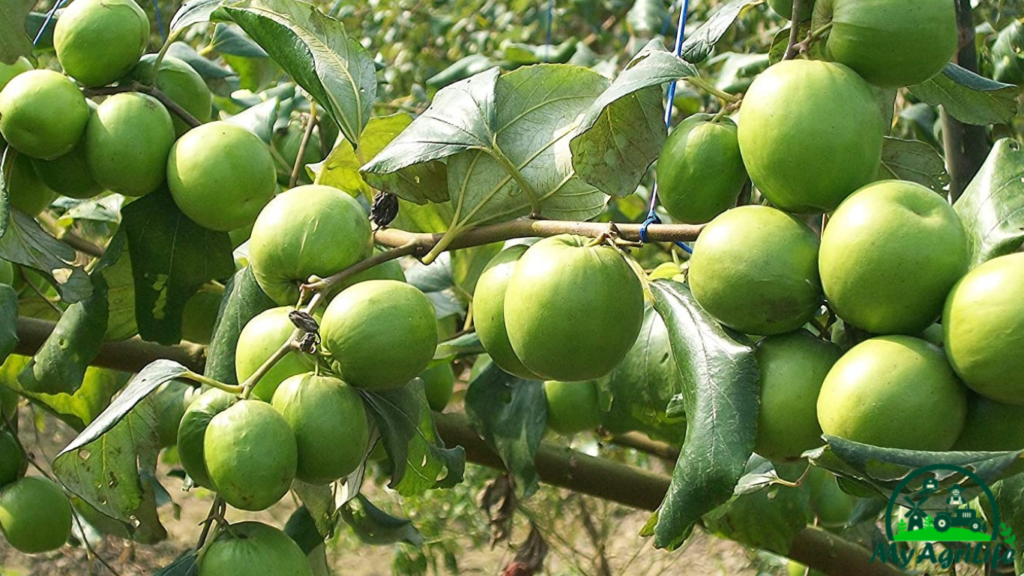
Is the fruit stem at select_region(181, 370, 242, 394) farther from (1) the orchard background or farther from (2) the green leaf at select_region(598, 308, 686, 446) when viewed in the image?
(2) the green leaf at select_region(598, 308, 686, 446)

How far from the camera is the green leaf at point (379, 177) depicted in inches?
35.4

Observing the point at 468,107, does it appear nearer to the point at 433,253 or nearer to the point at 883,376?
the point at 433,253

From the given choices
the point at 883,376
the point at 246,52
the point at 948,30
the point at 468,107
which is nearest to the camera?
the point at 883,376

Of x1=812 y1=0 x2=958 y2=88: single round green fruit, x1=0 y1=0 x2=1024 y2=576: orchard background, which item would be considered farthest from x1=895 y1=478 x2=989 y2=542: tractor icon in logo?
x1=812 y1=0 x2=958 y2=88: single round green fruit

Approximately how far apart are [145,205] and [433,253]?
0.32 m

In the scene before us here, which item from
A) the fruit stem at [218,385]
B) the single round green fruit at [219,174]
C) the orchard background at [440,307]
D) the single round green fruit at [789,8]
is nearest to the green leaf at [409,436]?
the orchard background at [440,307]

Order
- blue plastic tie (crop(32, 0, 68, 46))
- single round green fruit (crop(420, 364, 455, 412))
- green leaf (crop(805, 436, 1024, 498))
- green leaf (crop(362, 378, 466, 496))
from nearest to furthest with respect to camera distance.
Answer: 1. green leaf (crop(805, 436, 1024, 498))
2. green leaf (crop(362, 378, 466, 496))
3. blue plastic tie (crop(32, 0, 68, 46))
4. single round green fruit (crop(420, 364, 455, 412))

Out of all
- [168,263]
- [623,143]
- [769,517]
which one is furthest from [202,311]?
[769,517]

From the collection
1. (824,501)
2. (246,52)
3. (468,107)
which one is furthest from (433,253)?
(824,501)

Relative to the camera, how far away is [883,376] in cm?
57

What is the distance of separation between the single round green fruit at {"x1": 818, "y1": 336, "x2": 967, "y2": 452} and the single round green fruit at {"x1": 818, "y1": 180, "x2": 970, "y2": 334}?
0.07 ft

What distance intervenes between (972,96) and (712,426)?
1.23 ft

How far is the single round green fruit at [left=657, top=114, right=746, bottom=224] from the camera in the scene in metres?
0.72

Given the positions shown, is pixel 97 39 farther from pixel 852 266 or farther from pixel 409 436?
pixel 852 266
